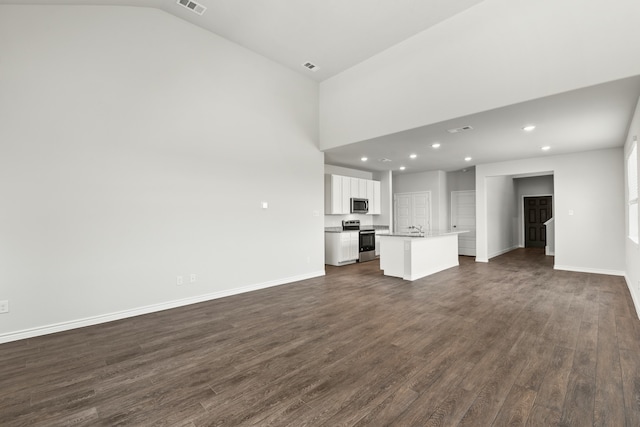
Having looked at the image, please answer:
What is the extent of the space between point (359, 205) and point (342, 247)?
4.79 ft

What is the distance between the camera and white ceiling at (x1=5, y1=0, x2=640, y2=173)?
3.71 meters

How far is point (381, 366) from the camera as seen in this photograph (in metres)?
2.46

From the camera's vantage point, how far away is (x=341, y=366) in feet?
8.09

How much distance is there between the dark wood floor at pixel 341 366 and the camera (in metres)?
1.89

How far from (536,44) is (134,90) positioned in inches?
196

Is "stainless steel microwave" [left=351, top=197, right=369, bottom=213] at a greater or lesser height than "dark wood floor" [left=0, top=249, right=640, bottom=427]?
greater

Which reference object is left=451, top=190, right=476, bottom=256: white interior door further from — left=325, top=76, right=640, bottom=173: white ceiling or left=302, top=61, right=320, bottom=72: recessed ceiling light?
left=302, top=61, right=320, bottom=72: recessed ceiling light

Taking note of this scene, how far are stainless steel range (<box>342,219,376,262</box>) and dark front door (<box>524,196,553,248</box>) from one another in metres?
6.66

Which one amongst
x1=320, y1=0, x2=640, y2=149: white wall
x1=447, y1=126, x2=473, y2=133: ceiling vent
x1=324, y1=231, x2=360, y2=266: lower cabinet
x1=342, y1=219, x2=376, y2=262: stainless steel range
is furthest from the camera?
x1=342, y1=219, x2=376, y2=262: stainless steel range

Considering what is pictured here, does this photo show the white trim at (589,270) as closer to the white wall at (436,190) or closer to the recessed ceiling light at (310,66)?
the white wall at (436,190)

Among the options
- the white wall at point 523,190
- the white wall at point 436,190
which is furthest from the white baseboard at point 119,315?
the white wall at point 523,190

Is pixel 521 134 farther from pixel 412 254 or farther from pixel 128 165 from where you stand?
pixel 128 165

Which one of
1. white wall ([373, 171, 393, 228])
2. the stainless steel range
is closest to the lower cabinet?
the stainless steel range

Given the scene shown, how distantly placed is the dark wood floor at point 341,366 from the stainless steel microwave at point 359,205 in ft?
13.4
